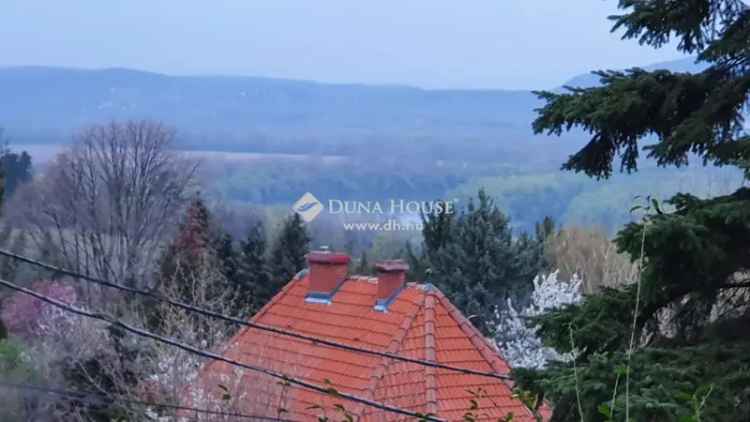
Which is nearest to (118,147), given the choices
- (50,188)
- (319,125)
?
(50,188)

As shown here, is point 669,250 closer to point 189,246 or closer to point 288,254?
point 288,254

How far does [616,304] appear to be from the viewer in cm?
389

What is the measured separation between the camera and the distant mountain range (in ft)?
114

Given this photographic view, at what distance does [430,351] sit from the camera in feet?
40.4

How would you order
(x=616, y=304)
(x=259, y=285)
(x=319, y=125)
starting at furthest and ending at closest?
1. (x=319, y=125)
2. (x=259, y=285)
3. (x=616, y=304)

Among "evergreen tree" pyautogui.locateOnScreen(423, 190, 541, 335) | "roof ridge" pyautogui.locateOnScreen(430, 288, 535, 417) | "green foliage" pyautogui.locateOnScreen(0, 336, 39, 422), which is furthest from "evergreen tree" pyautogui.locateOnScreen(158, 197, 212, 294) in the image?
"roof ridge" pyautogui.locateOnScreen(430, 288, 535, 417)

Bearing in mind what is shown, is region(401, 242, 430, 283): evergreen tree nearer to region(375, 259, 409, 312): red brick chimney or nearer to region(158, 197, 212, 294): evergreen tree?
region(158, 197, 212, 294): evergreen tree

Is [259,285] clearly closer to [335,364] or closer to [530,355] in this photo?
[530,355]

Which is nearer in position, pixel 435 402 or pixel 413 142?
pixel 435 402

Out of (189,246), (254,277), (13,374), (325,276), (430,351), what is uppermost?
(325,276)

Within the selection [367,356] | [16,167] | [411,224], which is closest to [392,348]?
[367,356]

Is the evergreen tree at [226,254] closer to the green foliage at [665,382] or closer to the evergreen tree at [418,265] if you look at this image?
the evergreen tree at [418,265]

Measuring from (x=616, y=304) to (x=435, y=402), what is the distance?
735cm

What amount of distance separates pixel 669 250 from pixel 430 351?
8.94m
